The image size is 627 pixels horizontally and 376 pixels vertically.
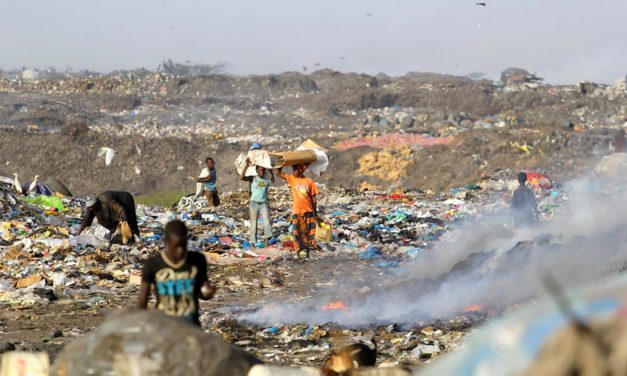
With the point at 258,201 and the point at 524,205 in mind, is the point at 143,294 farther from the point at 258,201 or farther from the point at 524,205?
the point at 524,205

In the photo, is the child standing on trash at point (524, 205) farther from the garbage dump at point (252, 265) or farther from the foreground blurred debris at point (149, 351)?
the foreground blurred debris at point (149, 351)

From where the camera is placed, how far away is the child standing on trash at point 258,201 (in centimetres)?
1281

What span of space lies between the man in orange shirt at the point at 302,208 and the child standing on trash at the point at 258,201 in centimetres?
79

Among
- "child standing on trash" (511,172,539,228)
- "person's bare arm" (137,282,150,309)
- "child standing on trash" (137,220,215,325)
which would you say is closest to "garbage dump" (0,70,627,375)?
"child standing on trash" (511,172,539,228)

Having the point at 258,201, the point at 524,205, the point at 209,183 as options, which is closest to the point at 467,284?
the point at 524,205

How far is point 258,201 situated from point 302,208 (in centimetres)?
103

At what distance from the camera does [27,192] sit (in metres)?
18.3

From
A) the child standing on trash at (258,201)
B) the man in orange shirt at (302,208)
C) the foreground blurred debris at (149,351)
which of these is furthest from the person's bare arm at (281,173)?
the foreground blurred debris at (149,351)

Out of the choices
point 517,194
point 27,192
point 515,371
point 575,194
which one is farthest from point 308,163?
point 515,371

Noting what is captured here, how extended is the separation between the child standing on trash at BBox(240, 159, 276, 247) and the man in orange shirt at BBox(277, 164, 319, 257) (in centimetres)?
79

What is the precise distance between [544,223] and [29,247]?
7087 millimetres

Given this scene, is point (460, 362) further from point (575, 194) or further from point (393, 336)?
point (575, 194)

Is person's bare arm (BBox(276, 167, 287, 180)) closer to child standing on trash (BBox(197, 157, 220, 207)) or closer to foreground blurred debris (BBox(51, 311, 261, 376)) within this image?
child standing on trash (BBox(197, 157, 220, 207))

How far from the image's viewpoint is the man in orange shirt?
39.1 feet
